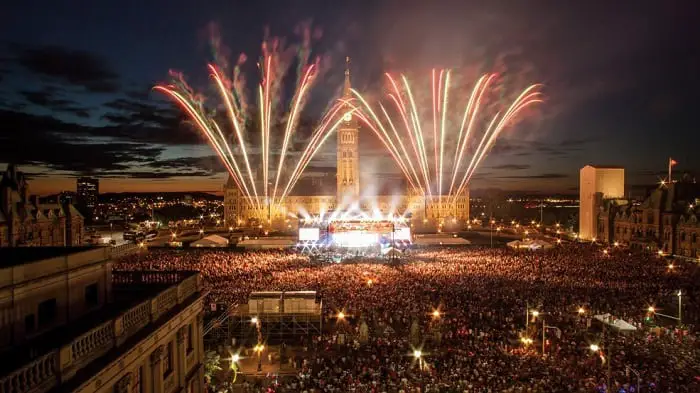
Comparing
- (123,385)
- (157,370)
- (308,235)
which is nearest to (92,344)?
(123,385)

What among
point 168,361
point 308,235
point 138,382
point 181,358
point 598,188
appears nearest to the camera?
point 138,382

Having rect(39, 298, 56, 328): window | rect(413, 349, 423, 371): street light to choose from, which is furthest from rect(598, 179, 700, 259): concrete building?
rect(39, 298, 56, 328): window

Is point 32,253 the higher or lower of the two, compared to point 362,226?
higher

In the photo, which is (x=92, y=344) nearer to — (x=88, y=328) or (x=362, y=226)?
(x=88, y=328)

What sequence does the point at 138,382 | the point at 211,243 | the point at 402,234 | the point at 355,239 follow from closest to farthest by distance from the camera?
the point at 138,382
the point at 355,239
the point at 211,243
the point at 402,234

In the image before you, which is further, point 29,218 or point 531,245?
point 531,245

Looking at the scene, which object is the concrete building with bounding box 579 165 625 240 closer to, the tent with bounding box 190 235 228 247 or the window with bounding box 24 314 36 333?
the tent with bounding box 190 235 228 247

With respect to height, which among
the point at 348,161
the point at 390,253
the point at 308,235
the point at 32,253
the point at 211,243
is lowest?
the point at 390,253

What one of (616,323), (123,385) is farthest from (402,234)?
(123,385)
